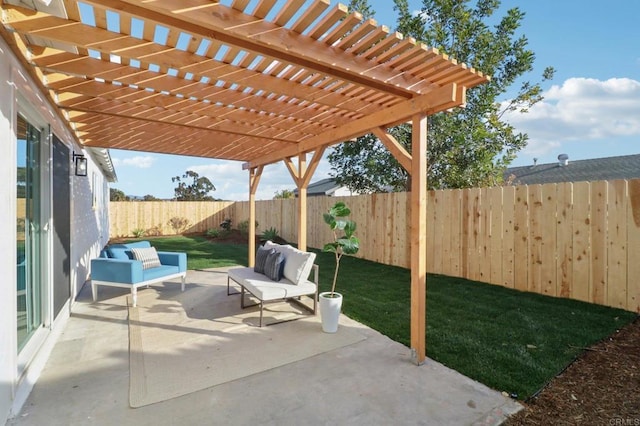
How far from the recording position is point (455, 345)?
3.38 meters

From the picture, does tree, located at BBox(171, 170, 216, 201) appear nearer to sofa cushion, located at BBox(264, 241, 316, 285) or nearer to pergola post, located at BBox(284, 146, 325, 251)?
pergola post, located at BBox(284, 146, 325, 251)

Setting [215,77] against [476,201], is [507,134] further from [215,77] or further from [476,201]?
[215,77]

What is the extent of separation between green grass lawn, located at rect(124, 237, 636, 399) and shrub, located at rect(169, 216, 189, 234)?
11.7 meters

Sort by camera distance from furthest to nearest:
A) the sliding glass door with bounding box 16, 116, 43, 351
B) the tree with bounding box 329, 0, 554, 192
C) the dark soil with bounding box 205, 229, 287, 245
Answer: the dark soil with bounding box 205, 229, 287, 245, the tree with bounding box 329, 0, 554, 192, the sliding glass door with bounding box 16, 116, 43, 351

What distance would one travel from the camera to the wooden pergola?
2.10m

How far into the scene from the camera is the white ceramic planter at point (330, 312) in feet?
12.3

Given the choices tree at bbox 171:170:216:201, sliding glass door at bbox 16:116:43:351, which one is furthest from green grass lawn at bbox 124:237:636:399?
tree at bbox 171:170:216:201

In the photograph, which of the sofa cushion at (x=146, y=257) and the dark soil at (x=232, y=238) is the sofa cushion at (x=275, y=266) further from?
the dark soil at (x=232, y=238)

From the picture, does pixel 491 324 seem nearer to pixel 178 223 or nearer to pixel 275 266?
pixel 275 266

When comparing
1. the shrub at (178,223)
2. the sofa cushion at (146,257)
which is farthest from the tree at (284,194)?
the sofa cushion at (146,257)

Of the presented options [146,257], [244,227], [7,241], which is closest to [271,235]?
[244,227]

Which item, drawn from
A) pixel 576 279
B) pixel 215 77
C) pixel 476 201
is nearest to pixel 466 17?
pixel 476 201

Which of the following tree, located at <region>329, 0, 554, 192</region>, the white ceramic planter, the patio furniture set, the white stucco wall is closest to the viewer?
the white stucco wall

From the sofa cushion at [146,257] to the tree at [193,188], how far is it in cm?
2065
